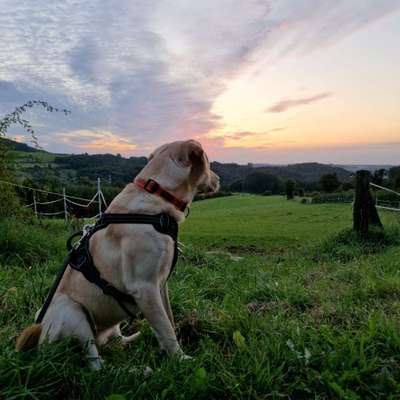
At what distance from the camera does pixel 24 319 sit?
2996 mm

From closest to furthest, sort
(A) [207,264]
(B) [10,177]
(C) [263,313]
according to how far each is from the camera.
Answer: (C) [263,313]
(A) [207,264]
(B) [10,177]

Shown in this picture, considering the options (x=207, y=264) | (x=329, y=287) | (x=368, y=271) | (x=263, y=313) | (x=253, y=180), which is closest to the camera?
(x=263, y=313)

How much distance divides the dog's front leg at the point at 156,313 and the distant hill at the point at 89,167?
46.3 inches

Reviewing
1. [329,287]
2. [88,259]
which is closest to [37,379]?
[88,259]

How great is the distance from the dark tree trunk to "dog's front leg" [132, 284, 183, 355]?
629 centimetres

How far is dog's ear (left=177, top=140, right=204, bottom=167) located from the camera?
2502 mm

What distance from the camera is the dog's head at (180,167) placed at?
96.8 inches

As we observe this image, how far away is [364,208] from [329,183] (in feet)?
198

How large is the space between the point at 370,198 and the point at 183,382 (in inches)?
267

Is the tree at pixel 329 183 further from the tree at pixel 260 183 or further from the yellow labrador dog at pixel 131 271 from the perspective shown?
the yellow labrador dog at pixel 131 271

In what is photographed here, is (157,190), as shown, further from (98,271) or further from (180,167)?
(98,271)

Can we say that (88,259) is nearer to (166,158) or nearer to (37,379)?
(37,379)

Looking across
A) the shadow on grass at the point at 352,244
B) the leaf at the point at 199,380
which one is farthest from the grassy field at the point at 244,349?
the shadow on grass at the point at 352,244

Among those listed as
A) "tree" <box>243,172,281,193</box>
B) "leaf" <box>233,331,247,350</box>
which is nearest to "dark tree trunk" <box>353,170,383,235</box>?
"leaf" <box>233,331,247,350</box>
